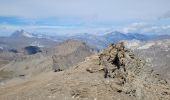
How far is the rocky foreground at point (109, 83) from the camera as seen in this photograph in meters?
43.1

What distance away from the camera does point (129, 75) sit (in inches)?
1807

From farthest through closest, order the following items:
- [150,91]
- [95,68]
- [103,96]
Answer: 1. [95,68]
2. [150,91]
3. [103,96]

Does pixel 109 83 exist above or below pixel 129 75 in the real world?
below

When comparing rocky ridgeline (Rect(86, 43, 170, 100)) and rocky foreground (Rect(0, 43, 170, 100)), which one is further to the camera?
rocky ridgeline (Rect(86, 43, 170, 100))

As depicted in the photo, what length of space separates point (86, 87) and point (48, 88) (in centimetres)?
421

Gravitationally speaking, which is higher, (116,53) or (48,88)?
(116,53)

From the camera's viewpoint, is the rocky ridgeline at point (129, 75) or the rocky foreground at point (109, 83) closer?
the rocky foreground at point (109, 83)

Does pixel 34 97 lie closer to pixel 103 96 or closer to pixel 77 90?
pixel 77 90

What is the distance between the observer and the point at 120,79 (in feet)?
150

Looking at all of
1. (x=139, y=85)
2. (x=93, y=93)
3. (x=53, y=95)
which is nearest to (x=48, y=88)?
(x=53, y=95)

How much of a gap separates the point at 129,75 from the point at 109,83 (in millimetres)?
2629

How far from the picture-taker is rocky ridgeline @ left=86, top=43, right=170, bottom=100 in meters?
44.6

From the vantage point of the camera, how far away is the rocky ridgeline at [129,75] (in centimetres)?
4459

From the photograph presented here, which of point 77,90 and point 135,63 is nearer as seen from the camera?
point 77,90
